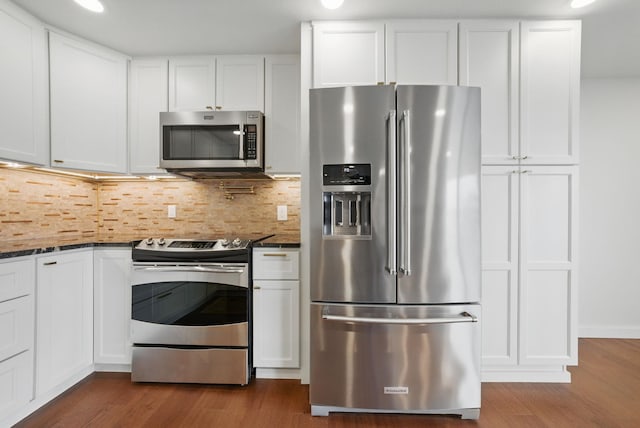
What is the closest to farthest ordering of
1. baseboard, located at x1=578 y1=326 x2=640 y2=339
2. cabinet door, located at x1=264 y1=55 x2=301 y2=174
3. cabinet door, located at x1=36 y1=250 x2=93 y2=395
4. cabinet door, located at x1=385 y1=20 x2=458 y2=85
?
1. cabinet door, located at x1=36 y1=250 x2=93 y2=395
2. cabinet door, located at x1=385 y1=20 x2=458 y2=85
3. cabinet door, located at x1=264 y1=55 x2=301 y2=174
4. baseboard, located at x1=578 y1=326 x2=640 y2=339

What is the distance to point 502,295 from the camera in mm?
2205

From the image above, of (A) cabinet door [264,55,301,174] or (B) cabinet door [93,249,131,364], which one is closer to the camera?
(B) cabinet door [93,249,131,364]

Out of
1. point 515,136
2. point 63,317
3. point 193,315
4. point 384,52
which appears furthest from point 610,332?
point 63,317

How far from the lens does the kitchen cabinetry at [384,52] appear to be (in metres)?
2.19

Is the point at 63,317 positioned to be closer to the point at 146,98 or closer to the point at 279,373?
the point at 279,373

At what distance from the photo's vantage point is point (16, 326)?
180 centimetres

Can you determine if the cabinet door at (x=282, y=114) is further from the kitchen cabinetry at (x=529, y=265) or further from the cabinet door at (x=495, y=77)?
the kitchen cabinetry at (x=529, y=265)

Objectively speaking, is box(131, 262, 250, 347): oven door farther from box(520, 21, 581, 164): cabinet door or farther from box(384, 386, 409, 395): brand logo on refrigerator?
box(520, 21, 581, 164): cabinet door

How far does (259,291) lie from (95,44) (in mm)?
2186

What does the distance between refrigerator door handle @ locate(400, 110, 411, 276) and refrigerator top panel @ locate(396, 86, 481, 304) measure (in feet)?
0.06

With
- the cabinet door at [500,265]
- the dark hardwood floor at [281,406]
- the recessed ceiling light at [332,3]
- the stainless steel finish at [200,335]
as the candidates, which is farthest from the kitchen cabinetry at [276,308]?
the recessed ceiling light at [332,3]

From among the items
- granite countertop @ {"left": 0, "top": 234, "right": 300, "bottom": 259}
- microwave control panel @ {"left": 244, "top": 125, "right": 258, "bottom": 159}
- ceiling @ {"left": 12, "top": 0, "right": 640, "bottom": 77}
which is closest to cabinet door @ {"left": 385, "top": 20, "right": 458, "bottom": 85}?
ceiling @ {"left": 12, "top": 0, "right": 640, "bottom": 77}

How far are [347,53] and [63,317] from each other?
2.49 metres

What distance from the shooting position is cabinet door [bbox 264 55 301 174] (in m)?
2.62
